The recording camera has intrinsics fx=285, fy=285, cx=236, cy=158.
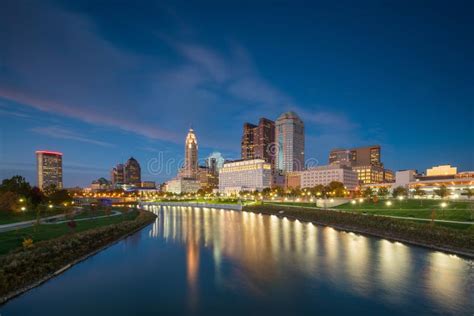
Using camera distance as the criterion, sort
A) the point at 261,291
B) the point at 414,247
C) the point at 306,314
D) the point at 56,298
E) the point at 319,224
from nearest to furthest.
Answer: the point at 306,314, the point at 56,298, the point at 261,291, the point at 414,247, the point at 319,224

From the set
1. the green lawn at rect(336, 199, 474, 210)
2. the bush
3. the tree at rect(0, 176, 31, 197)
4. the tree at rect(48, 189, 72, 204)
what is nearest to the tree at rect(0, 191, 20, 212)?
the tree at rect(0, 176, 31, 197)

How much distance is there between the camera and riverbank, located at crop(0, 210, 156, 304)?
872 inches

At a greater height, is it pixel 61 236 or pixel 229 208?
pixel 61 236

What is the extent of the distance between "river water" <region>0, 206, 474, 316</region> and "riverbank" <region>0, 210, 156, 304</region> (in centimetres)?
107

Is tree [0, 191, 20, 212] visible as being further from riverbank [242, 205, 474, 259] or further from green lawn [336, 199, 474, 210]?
green lawn [336, 199, 474, 210]

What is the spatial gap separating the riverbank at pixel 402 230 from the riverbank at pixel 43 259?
145 ft

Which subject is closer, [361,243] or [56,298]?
[56,298]

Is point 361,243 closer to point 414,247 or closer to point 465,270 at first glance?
point 414,247

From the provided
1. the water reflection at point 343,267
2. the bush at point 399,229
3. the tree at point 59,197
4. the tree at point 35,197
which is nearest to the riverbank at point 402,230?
the bush at point 399,229

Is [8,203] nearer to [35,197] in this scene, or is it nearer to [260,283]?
[35,197]

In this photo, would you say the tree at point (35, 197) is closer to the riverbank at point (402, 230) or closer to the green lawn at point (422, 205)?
the riverbank at point (402, 230)

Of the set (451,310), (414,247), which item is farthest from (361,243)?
(451,310)

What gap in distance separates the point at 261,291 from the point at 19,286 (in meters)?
19.2

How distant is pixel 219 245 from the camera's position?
1727 inches
